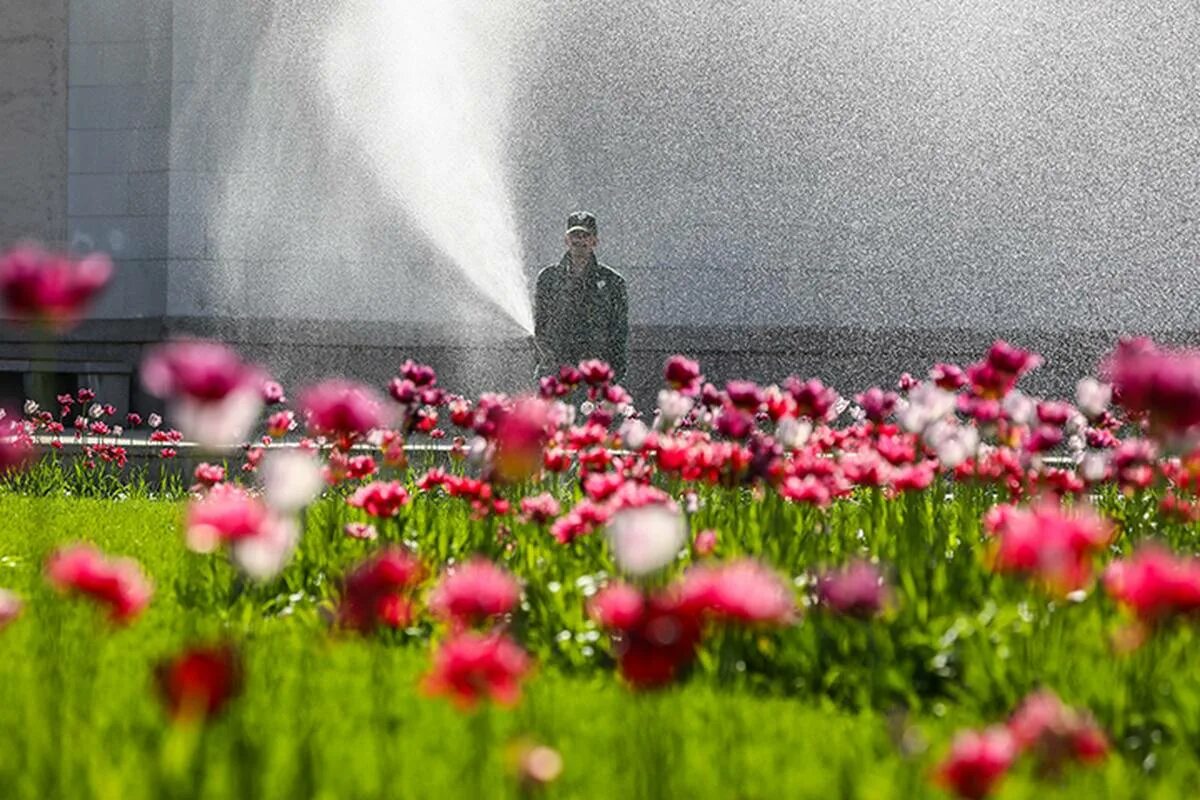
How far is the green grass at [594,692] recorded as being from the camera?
287 cm

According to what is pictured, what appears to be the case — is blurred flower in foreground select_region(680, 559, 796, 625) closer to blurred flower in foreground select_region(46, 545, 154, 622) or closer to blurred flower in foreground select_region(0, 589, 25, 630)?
blurred flower in foreground select_region(46, 545, 154, 622)

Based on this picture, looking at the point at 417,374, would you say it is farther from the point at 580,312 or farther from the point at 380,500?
the point at 580,312

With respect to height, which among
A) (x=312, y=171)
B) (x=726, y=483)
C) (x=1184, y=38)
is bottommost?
(x=726, y=483)

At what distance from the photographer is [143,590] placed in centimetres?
267

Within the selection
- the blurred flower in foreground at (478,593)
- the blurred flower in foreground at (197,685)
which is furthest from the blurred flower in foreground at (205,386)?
the blurred flower in foreground at (478,593)

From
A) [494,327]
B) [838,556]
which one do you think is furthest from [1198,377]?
[494,327]

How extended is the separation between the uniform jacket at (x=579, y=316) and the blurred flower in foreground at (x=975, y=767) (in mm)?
7780

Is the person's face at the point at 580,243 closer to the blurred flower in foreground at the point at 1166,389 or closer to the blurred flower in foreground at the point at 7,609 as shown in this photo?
the blurred flower in foreground at the point at 7,609

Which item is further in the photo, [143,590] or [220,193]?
[220,193]

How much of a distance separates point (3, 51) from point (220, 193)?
261 cm

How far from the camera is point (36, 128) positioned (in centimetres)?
1752

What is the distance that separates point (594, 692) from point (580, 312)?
19.9ft

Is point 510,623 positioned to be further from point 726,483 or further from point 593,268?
point 593,268

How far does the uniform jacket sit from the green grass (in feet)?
13.6
